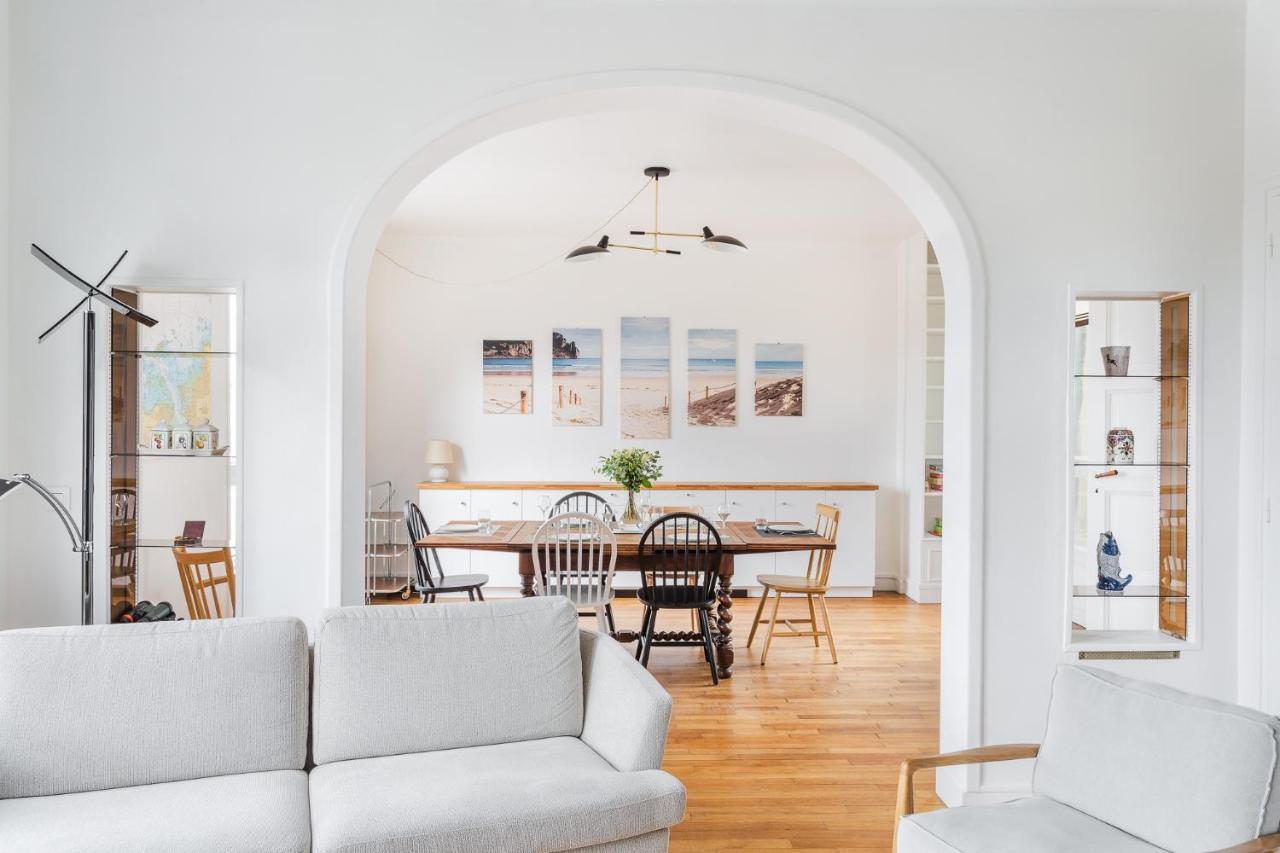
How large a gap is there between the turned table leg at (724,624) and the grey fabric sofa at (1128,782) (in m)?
2.68

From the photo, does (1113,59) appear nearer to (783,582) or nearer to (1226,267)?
(1226,267)

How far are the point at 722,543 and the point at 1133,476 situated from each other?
2.13 m

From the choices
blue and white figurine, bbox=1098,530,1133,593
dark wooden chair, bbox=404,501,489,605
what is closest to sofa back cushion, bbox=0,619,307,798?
dark wooden chair, bbox=404,501,489,605

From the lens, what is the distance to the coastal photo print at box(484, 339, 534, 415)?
23.6 ft

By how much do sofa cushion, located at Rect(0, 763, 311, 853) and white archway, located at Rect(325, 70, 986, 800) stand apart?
90cm

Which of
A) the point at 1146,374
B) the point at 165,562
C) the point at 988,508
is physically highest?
→ the point at 1146,374

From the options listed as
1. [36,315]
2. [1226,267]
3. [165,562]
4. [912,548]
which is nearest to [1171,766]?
[1226,267]

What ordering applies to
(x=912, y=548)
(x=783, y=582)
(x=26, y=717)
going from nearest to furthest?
(x=26, y=717), (x=783, y=582), (x=912, y=548)

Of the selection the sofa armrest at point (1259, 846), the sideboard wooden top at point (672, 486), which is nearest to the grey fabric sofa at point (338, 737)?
the sofa armrest at point (1259, 846)

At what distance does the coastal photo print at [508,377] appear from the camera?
7.20 metres

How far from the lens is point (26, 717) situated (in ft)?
7.29

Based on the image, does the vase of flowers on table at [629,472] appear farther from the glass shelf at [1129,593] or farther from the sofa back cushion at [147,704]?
the sofa back cushion at [147,704]

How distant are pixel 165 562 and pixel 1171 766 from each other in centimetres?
314

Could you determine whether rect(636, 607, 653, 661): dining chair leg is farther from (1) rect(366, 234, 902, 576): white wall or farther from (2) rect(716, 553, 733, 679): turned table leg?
(1) rect(366, 234, 902, 576): white wall
